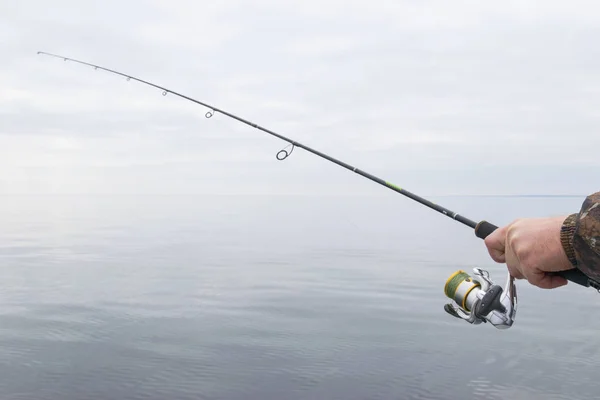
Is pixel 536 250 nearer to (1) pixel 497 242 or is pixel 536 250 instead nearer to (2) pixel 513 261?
(2) pixel 513 261

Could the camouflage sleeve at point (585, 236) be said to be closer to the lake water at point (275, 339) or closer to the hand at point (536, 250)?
the hand at point (536, 250)

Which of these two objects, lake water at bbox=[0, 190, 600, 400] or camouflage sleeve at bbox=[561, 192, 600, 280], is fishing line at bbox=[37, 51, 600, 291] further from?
lake water at bbox=[0, 190, 600, 400]

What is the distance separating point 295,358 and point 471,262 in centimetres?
2778

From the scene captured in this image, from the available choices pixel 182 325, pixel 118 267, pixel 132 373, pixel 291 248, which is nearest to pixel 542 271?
pixel 132 373

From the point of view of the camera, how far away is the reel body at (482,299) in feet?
9.76

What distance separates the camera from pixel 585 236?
→ 185cm

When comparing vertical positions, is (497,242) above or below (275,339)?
above

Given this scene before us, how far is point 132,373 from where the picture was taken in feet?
36.3

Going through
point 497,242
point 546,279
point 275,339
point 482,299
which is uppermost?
point 497,242

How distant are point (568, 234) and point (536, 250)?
0.13 meters

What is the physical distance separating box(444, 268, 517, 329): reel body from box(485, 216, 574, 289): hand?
25.8 inches

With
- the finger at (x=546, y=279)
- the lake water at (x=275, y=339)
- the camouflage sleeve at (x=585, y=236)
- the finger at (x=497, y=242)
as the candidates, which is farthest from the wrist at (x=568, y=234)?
the lake water at (x=275, y=339)

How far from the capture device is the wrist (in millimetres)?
1886

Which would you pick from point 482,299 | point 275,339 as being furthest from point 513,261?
point 275,339
